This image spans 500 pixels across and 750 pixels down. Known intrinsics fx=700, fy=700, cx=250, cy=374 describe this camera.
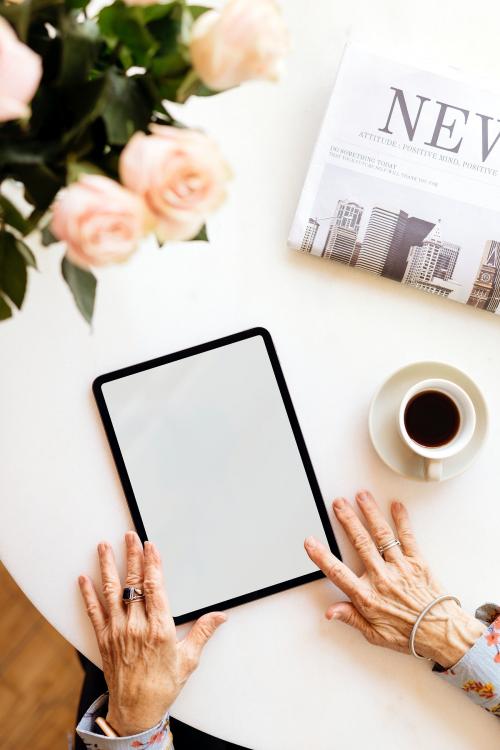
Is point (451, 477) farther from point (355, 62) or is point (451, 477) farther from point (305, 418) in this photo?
point (355, 62)

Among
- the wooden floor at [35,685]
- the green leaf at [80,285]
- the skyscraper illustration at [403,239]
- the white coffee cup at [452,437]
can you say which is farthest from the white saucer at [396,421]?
the wooden floor at [35,685]

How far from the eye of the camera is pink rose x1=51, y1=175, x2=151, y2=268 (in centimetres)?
41

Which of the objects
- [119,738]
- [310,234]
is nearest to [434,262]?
[310,234]

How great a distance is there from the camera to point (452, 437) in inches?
34.2

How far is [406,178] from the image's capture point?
2.84 feet

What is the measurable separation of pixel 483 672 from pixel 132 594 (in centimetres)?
45

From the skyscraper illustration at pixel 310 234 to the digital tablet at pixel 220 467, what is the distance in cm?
12

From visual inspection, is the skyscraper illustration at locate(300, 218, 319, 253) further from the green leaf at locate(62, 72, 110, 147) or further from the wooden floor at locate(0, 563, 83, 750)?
the wooden floor at locate(0, 563, 83, 750)

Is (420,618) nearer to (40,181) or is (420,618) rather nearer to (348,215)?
(348,215)

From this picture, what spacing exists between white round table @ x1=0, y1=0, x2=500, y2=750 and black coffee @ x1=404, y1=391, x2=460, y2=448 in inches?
2.3

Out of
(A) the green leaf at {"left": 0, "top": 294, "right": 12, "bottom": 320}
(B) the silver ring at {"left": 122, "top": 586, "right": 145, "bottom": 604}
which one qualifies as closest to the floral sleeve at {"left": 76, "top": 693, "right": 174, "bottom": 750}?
(B) the silver ring at {"left": 122, "top": 586, "right": 145, "bottom": 604}

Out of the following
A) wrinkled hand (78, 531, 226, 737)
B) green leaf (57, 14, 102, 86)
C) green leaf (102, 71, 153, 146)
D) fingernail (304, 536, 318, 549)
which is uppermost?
green leaf (57, 14, 102, 86)

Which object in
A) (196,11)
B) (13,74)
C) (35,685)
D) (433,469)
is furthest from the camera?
(35,685)

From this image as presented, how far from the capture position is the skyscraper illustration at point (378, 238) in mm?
870
